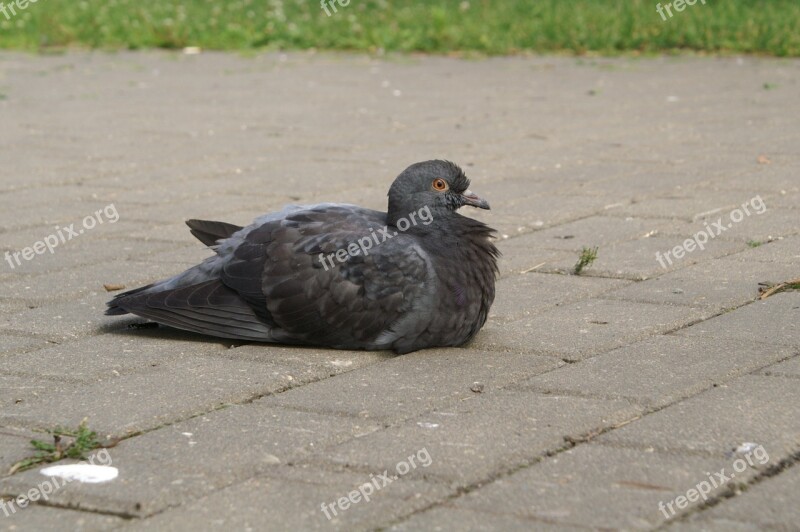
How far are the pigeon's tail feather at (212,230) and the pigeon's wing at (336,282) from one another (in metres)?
0.43

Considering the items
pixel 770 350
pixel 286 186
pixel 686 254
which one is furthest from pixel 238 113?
pixel 770 350

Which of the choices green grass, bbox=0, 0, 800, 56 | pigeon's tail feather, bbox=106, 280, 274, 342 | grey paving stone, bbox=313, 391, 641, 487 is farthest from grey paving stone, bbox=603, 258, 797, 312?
green grass, bbox=0, 0, 800, 56

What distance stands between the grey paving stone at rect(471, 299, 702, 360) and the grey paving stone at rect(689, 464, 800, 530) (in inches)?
49.5

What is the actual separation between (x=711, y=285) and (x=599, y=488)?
227 centimetres

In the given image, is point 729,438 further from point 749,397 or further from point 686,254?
point 686,254

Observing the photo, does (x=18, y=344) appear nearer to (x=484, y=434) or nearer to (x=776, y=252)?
(x=484, y=434)

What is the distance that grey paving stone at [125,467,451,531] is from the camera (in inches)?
116

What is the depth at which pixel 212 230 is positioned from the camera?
493cm

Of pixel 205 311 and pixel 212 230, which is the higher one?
pixel 212 230

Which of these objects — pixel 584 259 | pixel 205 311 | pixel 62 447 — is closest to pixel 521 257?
pixel 584 259

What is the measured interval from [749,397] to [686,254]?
2.05 m

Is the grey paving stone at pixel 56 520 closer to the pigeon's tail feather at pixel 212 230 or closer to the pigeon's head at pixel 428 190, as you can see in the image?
the pigeon's head at pixel 428 190

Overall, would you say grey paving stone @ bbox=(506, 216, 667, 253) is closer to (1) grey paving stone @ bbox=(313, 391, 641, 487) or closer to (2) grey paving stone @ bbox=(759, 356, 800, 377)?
(2) grey paving stone @ bbox=(759, 356, 800, 377)

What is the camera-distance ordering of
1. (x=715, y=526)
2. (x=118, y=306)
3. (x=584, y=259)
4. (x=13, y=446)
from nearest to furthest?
(x=715, y=526) < (x=13, y=446) < (x=118, y=306) < (x=584, y=259)
